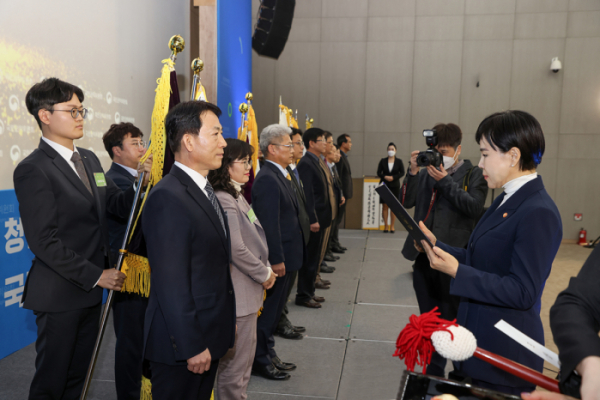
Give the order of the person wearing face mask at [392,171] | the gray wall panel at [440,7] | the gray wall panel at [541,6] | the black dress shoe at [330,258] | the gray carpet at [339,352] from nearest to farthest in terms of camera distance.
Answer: the gray carpet at [339,352]
the black dress shoe at [330,258]
the person wearing face mask at [392,171]
the gray wall panel at [541,6]
the gray wall panel at [440,7]

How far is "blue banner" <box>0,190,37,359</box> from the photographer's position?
285 cm

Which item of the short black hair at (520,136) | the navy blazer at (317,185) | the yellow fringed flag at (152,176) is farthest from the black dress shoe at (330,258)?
the short black hair at (520,136)

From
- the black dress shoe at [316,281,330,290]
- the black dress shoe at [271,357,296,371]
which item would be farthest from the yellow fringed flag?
the black dress shoe at [316,281,330,290]

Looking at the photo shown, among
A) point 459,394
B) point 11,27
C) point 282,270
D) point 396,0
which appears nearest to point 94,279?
point 282,270

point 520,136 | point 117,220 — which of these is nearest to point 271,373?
point 117,220

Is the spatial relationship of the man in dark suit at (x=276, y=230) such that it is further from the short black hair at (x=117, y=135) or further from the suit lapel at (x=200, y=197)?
the suit lapel at (x=200, y=197)

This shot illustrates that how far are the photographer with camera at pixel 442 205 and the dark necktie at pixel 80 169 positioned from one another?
166cm

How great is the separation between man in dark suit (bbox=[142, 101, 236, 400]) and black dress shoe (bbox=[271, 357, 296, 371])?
3.85 ft

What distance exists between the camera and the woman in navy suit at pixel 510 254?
126 cm

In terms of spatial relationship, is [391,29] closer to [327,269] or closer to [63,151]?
[327,269]

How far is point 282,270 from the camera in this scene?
277cm

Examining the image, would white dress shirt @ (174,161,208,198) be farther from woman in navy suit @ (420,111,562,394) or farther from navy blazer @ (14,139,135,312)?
woman in navy suit @ (420,111,562,394)

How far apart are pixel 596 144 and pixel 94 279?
910cm

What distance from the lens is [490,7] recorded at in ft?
27.0
